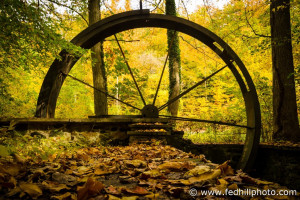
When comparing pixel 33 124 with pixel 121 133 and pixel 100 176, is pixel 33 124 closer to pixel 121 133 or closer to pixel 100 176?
pixel 121 133

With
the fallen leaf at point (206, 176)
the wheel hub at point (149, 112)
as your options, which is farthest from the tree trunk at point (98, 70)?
the fallen leaf at point (206, 176)

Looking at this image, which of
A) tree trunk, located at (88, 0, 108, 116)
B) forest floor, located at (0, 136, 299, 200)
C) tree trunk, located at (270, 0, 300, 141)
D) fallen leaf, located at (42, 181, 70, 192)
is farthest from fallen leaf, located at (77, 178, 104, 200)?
tree trunk, located at (270, 0, 300, 141)

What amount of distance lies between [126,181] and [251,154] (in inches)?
139

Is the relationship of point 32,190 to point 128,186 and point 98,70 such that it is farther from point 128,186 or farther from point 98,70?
point 98,70

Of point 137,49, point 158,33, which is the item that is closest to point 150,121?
point 158,33

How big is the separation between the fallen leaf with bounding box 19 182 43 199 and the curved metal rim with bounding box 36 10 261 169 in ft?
10.9

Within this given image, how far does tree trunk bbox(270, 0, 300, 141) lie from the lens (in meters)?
4.84

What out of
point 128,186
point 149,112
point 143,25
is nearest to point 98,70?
point 143,25

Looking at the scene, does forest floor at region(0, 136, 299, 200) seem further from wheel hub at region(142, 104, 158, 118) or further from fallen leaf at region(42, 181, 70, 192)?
wheel hub at region(142, 104, 158, 118)

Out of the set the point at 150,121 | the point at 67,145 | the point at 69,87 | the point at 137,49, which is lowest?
the point at 67,145

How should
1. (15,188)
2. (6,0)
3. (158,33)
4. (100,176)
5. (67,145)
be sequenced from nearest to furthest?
(15,188) → (100,176) → (6,0) → (67,145) → (158,33)

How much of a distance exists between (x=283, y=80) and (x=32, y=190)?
585 centimetres

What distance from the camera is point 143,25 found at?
15.0 ft

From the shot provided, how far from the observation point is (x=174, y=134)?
168 inches
